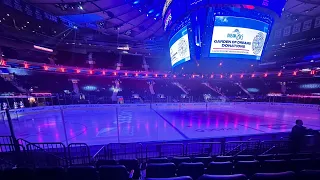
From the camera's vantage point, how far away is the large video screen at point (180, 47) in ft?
22.6

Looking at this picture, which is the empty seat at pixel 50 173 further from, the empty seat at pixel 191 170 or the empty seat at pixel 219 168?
the empty seat at pixel 219 168

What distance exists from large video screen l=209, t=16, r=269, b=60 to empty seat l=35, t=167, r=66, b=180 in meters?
5.93

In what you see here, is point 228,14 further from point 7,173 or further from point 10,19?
point 10,19

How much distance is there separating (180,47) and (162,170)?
605 cm

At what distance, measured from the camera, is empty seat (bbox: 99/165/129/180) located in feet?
8.64

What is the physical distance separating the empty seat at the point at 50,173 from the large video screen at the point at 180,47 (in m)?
5.93

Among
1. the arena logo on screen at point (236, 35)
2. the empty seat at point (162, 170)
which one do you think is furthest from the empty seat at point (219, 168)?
the arena logo on screen at point (236, 35)

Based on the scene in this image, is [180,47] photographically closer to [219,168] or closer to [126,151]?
[126,151]

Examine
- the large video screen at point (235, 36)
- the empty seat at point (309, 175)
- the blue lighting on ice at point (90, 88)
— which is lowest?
the empty seat at point (309, 175)

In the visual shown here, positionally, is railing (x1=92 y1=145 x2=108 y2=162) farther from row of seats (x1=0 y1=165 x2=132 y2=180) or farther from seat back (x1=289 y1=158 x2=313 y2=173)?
seat back (x1=289 y1=158 x2=313 y2=173)

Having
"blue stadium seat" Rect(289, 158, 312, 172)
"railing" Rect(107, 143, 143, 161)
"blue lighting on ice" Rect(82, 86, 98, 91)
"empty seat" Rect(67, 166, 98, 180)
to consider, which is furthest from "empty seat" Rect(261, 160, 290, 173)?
"blue lighting on ice" Rect(82, 86, 98, 91)

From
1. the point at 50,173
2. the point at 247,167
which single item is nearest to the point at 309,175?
the point at 247,167

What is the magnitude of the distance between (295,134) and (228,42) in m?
3.84

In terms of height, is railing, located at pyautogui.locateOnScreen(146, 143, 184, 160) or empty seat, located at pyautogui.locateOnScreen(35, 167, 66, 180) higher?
empty seat, located at pyautogui.locateOnScreen(35, 167, 66, 180)
